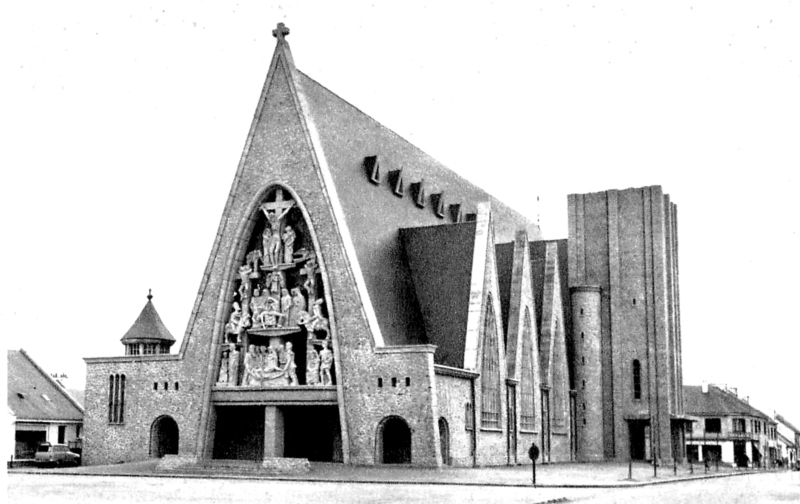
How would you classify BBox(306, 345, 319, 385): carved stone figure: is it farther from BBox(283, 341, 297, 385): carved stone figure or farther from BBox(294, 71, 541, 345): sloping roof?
BBox(294, 71, 541, 345): sloping roof

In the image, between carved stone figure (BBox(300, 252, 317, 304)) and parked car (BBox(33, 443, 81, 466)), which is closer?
carved stone figure (BBox(300, 252, 317, 304))

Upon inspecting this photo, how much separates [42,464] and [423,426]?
1815 cm

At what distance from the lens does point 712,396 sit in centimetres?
8106

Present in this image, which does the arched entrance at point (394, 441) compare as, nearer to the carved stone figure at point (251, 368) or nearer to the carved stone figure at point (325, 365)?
the carved stone figure at point (325, 365)

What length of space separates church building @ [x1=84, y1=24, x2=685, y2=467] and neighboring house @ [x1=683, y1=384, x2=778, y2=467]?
108 ft

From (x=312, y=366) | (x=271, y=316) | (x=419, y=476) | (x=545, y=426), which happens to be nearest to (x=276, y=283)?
(x=271, y=316)

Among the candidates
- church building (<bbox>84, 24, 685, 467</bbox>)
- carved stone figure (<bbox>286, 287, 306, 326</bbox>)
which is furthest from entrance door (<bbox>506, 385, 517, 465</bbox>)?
carved stone figure (<bbox>286, 287, 306, 326</bbox>)

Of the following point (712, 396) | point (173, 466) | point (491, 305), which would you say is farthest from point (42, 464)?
point (712, 396)

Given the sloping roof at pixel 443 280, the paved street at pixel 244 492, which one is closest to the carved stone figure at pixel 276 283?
the sloping roof at pixel 443 280

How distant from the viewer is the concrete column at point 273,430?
41688 mm

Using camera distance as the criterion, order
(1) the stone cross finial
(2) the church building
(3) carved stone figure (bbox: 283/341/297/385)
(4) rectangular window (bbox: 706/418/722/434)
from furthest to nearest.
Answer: (4) rectangular window (bbox: 706/418/722/434) → (1) the stone cross finial → (3) carved stone figure (bbox: 283/341/297/385) → (2) the church building

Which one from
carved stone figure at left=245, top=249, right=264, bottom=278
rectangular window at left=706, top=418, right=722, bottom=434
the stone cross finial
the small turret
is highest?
the stone cross finial

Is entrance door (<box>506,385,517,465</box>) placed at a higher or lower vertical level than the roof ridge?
lower

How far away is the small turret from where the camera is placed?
2099 inches
